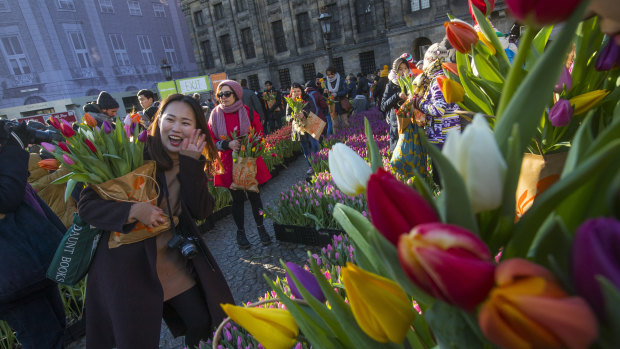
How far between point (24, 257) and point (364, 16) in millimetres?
24198

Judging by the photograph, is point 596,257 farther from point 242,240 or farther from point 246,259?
point 242,240

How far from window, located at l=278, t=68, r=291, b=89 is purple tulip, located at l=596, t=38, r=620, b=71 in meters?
28.1

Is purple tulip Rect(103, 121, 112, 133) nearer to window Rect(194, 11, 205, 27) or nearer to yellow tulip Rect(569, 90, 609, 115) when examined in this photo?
yellow tulip Rect(569, 90, 609, 115)

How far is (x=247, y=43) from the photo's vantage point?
29.1 m

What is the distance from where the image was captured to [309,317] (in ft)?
2.06

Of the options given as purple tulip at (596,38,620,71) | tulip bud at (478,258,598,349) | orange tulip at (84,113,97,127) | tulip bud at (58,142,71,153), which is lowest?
tulip bud at (478,258,598,349)

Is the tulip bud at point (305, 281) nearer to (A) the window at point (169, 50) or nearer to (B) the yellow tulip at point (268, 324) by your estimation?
(B) the yellow tulip at point (268, 324)

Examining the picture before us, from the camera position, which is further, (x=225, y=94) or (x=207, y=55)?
(x=207, y=55)

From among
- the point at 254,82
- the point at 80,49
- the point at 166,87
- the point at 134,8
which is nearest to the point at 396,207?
the point at 166,87

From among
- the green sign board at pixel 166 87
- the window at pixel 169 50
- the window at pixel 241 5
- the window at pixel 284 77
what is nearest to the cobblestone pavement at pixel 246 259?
the green sign board at pixel 166 87

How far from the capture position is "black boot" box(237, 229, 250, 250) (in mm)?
4207

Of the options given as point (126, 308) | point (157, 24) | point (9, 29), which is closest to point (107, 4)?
point (157, 24)

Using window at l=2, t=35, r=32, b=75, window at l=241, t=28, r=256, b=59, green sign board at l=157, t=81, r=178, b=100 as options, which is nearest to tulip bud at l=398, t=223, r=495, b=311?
green sign board at l=157, t=81, r=178, b=100

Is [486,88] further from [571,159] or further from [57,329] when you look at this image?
[57,329]
